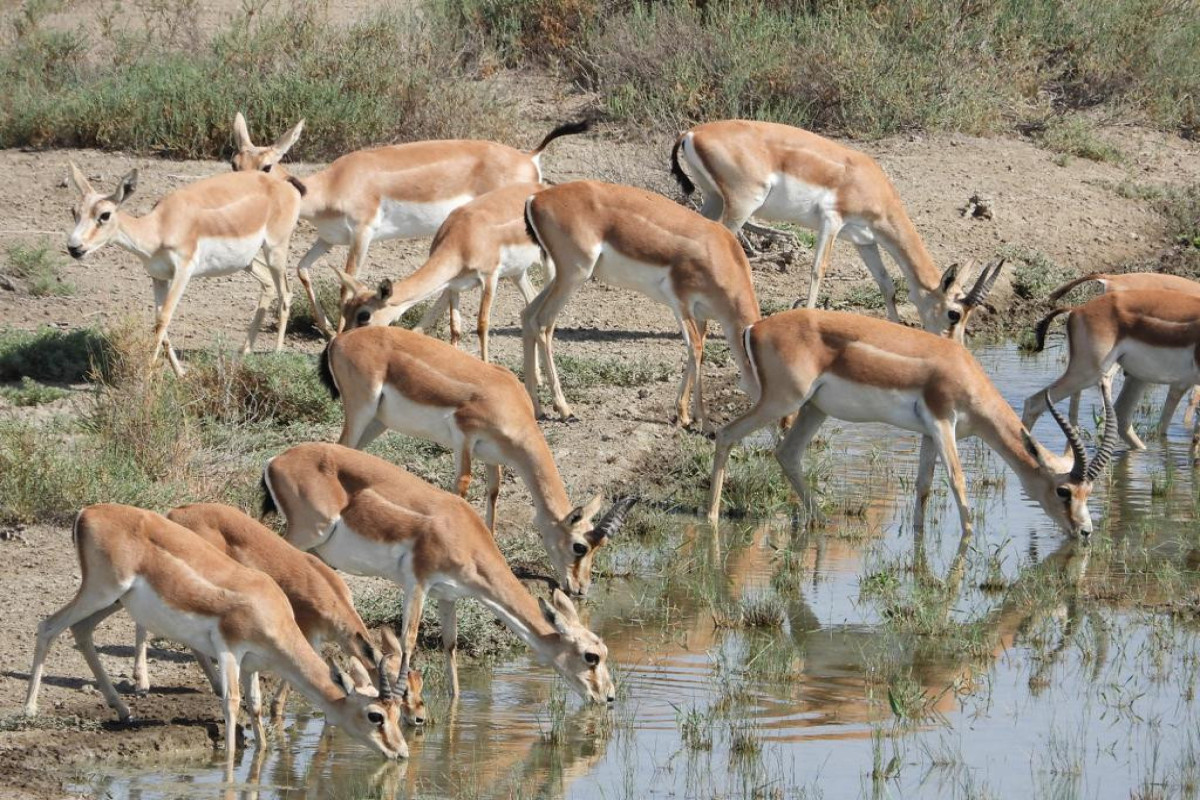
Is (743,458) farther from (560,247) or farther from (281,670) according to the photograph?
(281,670)

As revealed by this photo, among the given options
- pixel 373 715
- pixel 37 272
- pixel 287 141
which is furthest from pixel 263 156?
pixel 373 715

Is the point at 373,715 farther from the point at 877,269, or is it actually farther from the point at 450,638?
the point at 877,269

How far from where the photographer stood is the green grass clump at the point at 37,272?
1316cm

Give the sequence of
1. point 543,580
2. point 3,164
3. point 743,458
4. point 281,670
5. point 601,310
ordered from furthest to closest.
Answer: point 3,164
point 601,310
point 743,458
point 543,580
point 281,670

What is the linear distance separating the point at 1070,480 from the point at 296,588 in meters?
4.57

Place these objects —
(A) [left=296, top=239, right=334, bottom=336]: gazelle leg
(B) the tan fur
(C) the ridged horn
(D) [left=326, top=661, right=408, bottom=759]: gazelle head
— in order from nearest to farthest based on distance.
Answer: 1. (D) [left=326, top=661, right=408, bottom=759]: gazelle head
2. (B) the tan fur
3. (C) the ridged horn
4. (A) [left=296, top=239, right=334, bottom=336]: gazelle leg

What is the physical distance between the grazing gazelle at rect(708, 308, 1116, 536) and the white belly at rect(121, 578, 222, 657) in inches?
161

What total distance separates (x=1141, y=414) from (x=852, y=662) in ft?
19.6

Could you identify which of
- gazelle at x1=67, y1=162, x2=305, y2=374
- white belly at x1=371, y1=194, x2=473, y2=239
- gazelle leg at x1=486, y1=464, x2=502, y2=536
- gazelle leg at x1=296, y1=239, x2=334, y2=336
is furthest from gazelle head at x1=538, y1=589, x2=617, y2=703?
white belly at x1=371, y1=194, x2=473, y2=239

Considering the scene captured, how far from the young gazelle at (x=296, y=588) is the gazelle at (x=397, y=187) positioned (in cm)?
566

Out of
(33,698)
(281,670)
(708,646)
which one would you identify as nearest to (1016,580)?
(708,646)

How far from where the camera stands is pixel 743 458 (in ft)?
36.6

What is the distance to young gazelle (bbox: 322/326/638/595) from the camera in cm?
884

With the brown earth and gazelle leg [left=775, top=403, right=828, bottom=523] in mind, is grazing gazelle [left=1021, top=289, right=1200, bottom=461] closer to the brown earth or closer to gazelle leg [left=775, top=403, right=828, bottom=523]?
gazelle leg [left=775, top=403, right=828, bottom=523]
